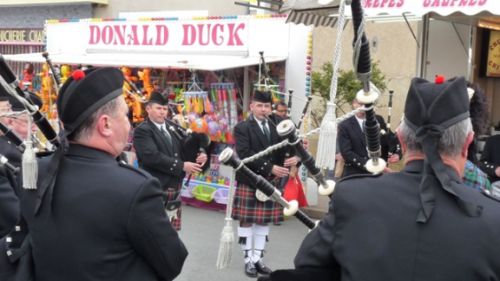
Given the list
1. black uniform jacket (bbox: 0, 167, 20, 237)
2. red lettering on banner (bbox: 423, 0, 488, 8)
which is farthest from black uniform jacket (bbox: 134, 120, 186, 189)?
red lettering on banner (bbox: 423, 0, 488, 8)

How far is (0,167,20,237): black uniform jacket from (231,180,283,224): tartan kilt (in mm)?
3137

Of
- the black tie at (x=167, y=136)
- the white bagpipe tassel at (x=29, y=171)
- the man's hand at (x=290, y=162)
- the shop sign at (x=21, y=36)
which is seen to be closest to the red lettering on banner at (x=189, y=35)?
the black tie at (x=167, y=136)

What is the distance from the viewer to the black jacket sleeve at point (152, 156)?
515 cm

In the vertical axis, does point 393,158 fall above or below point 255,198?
above

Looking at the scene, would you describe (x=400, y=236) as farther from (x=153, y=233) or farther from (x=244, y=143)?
(x=244, y=143)

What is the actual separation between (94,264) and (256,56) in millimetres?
6394

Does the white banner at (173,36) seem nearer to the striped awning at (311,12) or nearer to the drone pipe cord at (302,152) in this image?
the striped awning at (311,12)

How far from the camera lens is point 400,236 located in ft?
5.35

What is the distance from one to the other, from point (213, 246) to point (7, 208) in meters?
3.95

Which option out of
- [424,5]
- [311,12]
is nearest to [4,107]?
[424,5]

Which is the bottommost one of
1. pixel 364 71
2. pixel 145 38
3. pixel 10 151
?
pixel 10 151

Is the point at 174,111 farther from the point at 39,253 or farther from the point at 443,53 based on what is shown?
the point at 39,253

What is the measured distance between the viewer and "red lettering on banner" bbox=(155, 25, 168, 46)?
9.14m

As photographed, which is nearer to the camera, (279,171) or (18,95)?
(18,95)
